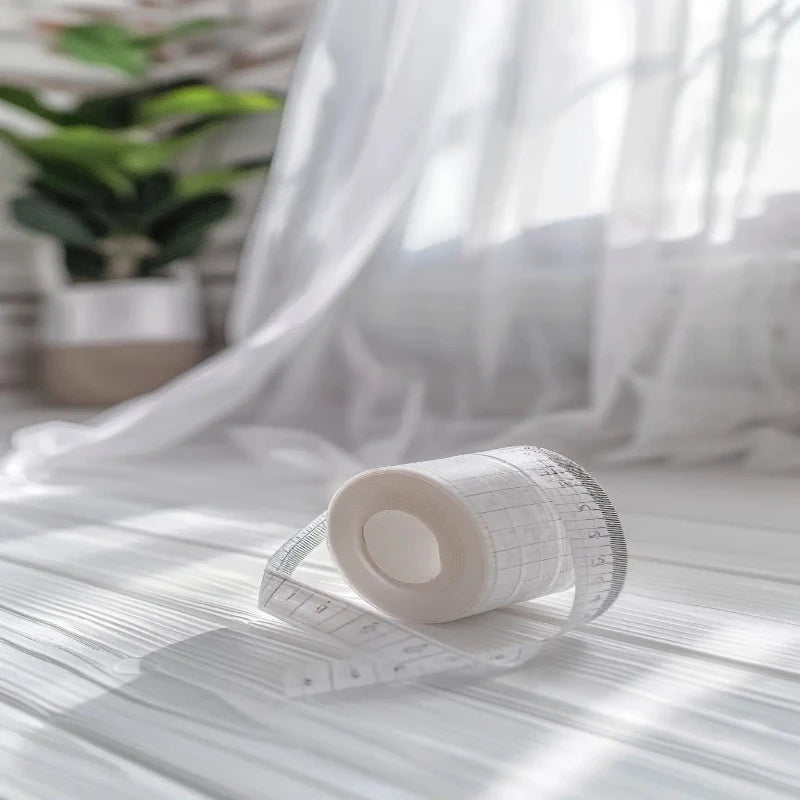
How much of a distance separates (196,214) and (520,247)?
1.27 metres

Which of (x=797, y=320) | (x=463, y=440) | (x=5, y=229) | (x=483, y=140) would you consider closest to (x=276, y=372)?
(x=463, y=440)

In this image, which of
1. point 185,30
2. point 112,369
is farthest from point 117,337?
point 185,30

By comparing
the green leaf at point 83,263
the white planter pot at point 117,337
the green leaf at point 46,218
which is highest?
the green leaf at point 46,218

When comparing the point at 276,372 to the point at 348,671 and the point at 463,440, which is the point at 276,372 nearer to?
the point at 463,440

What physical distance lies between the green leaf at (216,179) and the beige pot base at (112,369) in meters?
0.36

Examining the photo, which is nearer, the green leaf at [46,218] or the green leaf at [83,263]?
the green leaf at [46,218]

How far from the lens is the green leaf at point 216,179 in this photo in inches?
98.5

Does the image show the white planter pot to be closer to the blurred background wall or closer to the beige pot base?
the beige pot base

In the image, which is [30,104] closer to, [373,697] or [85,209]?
[85,209]

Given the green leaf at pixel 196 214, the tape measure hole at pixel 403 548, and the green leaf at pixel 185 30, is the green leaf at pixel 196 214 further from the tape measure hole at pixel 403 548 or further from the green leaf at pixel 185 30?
the tape measure hole at pixel 403 548

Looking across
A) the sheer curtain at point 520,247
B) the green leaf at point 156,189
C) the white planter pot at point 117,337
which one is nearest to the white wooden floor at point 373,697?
the sheer curtain at point 520,247

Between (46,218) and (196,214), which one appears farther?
(196,214)

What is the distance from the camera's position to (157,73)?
2.92 metres

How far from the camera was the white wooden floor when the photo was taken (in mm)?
477
